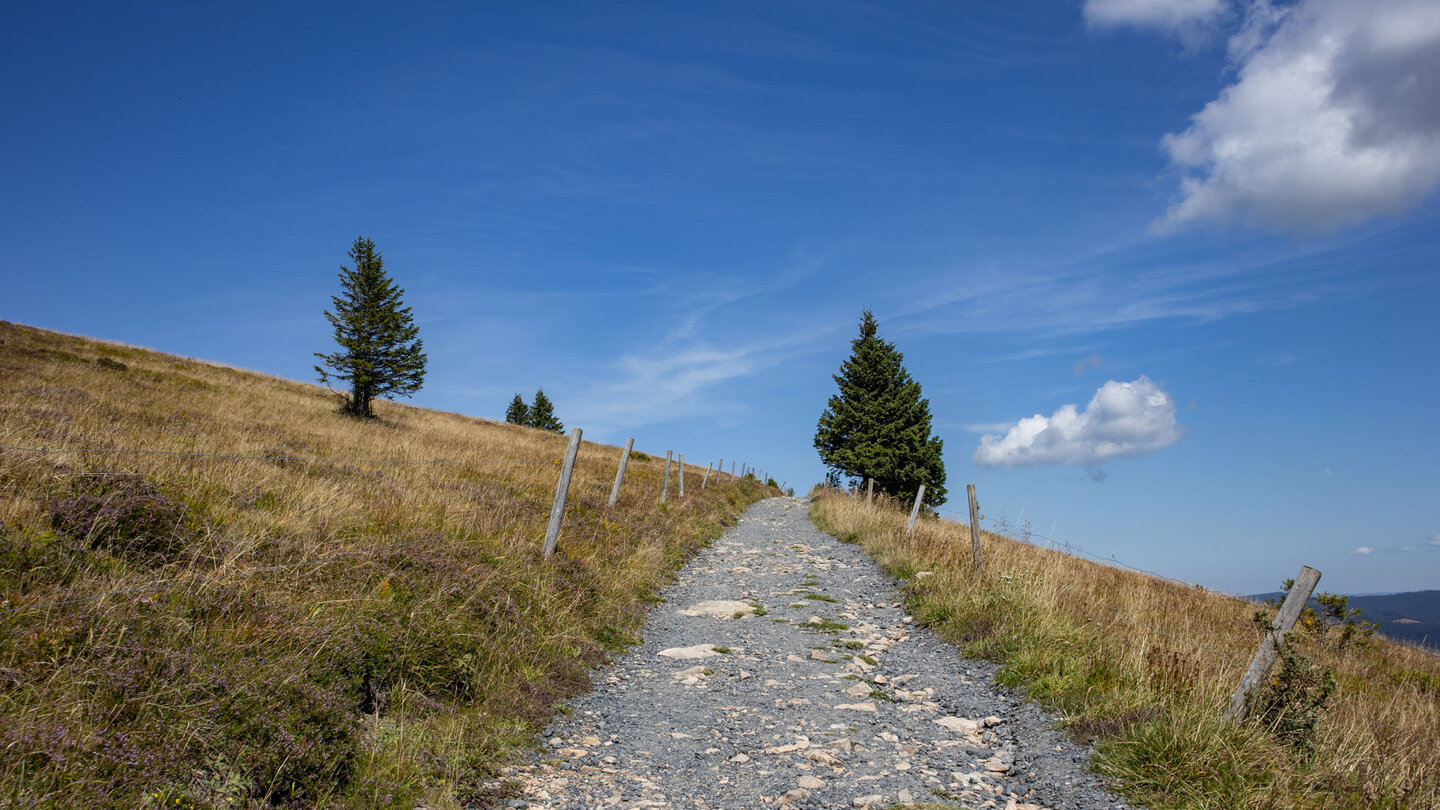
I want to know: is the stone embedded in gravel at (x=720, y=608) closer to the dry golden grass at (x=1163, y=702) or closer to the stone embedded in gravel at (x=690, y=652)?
the stone embedded in gravel at (x=690, y=652)

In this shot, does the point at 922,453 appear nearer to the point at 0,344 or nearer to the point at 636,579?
the point at 636,579

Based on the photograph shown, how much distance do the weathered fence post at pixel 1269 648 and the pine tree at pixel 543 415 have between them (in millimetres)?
71781

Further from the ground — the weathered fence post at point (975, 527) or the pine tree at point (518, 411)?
the pine tree at point (518, 411)

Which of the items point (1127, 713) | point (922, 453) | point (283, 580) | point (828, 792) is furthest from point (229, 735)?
point (922, 453)

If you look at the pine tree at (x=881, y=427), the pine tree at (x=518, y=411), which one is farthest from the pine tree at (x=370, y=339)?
the pine tree at (x=518, y=411)

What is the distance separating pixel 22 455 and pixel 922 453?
3445cm

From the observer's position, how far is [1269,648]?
554 cm

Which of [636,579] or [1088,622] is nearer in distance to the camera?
[1088,622]

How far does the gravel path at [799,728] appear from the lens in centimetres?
474

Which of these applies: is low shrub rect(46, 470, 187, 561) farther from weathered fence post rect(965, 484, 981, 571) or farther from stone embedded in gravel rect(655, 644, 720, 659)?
weathered fence post rect(965, 484, 981, 571)

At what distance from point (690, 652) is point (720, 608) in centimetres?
240

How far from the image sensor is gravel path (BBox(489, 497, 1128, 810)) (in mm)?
4742

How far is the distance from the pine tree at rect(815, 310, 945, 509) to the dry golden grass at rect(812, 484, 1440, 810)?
2271 cm

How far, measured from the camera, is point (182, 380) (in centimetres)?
2580
